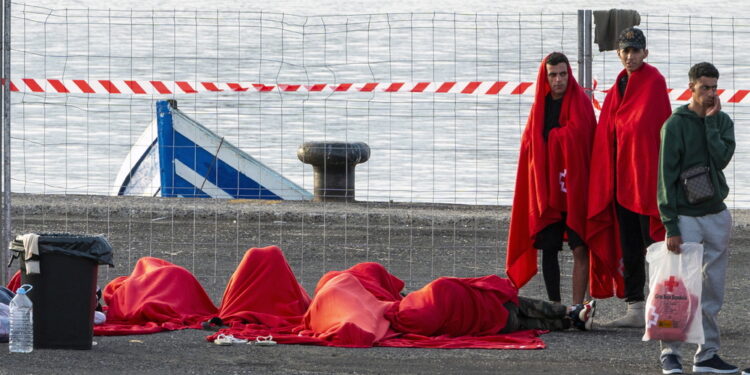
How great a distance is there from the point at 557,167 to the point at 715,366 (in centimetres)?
198

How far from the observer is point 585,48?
1079cm

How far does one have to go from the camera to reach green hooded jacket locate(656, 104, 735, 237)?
7.66 m

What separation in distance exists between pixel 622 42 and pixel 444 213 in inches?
215

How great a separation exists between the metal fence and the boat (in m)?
0.34

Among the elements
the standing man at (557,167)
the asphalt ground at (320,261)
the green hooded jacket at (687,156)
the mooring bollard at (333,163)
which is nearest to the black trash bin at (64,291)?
the asphalt ground at (320,261)

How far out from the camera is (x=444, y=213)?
562 inches

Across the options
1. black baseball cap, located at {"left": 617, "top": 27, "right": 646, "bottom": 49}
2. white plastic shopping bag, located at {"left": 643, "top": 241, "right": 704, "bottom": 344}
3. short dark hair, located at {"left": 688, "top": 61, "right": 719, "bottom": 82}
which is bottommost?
white plastic shopping bag, located at {"left": 643, "top": 241, "right": 704, "bottom": 344}

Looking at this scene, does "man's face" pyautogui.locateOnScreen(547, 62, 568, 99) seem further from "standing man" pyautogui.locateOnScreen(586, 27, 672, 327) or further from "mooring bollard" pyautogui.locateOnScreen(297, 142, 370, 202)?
"mooring bollard" pyautogui.locateOnScreen(297, 142, 370, 202)

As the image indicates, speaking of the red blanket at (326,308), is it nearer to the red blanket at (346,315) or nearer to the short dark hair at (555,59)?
the red blanket at (346,315)

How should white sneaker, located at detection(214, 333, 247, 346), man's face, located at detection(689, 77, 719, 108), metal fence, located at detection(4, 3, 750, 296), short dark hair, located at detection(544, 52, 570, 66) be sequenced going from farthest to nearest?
metal fence, located at detection(4, 3, 750, 296) → short dark hair, located at detection(544, 52, 570, 66) → white sneaker, located at detection(214, 333, 247, 346) → man's face, located at detection(689, 77, 719, 108)

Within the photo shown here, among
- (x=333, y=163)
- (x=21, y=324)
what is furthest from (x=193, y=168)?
(x=21, y=324)

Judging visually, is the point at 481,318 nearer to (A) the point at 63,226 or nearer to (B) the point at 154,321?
(B) the point at 154,321

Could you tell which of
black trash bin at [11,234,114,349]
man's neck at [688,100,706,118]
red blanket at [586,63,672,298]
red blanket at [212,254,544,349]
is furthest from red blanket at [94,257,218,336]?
man's neck at [688,100,706,118]

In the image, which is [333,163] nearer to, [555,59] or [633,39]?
[555,59]
